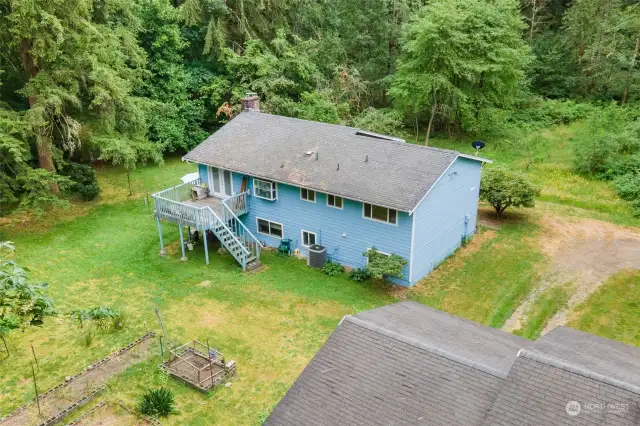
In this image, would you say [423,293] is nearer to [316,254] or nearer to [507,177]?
[316,254]

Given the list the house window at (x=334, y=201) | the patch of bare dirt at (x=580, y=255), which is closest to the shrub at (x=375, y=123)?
the patch of bare dirt at (x=580, y=255)

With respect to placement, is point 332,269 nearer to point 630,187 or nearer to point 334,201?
point 334,201

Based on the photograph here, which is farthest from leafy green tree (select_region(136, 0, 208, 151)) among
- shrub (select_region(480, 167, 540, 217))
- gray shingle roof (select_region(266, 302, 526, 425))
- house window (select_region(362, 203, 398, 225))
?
gray shingle roof (select_region(266, 302, 526, 425))

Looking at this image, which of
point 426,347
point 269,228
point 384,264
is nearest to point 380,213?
point 384,264

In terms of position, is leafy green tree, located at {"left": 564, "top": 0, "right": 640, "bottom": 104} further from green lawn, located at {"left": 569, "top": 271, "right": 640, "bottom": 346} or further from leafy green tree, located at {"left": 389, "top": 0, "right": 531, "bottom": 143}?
green lawn, located at {"left": 569, "top": 271, "right": 640, "bottom": 346}

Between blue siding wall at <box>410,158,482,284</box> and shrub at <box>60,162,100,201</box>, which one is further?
shrub at <box>60,162,100,201</box>

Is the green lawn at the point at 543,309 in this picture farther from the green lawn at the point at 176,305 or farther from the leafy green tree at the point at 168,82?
the leafy green tree at the point at 168,82
